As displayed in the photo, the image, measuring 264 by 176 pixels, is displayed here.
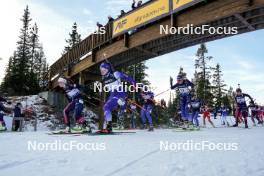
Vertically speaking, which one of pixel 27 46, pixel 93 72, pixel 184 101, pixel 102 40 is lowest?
pixel 184 101

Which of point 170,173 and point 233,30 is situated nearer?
point 170,173

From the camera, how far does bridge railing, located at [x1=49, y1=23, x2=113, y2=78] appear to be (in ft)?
52.7

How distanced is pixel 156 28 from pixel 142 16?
3.13ft

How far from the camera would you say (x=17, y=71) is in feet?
128

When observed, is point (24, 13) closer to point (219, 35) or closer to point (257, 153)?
point (219, 35)

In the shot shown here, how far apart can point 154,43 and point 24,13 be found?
4797 cm

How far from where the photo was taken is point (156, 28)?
1252cm

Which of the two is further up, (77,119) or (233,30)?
(233,30)

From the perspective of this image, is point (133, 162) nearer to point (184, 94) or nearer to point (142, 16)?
point (184, 94)

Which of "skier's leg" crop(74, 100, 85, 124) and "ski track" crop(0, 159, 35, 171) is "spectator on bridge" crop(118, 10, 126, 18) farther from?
"ski track" crop(0, 159, 35, 171)

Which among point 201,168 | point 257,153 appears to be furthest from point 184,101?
point 201,168
